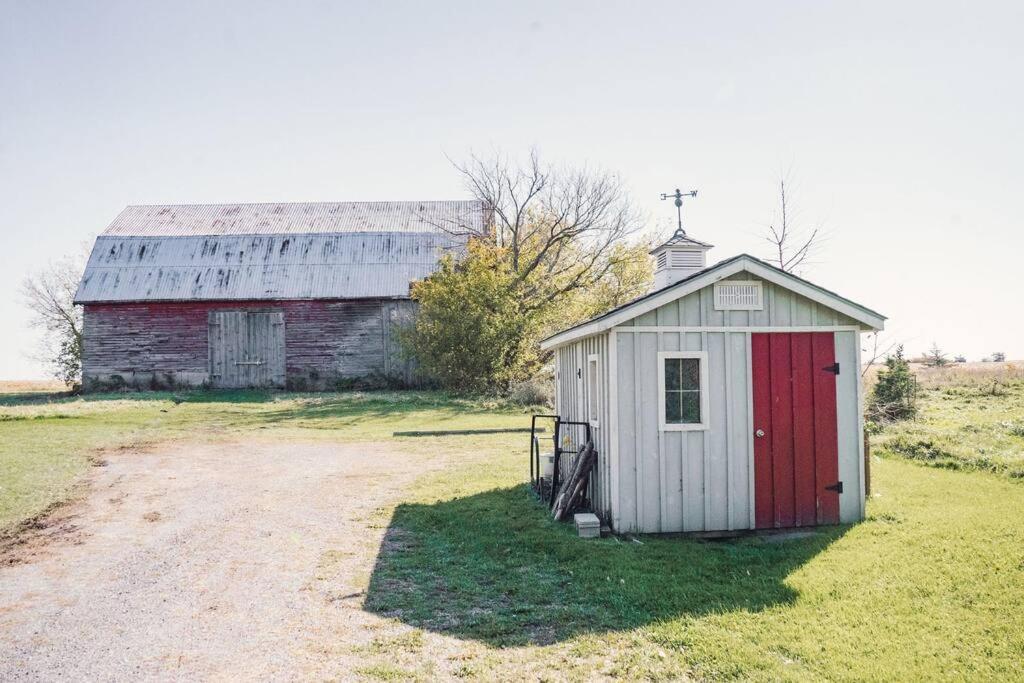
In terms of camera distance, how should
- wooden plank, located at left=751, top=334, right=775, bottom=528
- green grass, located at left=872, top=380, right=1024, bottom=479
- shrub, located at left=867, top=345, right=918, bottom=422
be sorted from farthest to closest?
1. shrub, located at left=867, top=345, right=918, bottom=422
2. green grass, located at left=872, top=380, right=1024, bottom=479
3. wooden plank, located at left=751, top=334, right=775, bottom=528

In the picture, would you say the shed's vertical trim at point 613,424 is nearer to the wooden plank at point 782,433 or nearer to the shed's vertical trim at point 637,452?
the shed's vertical trim at point 637,452

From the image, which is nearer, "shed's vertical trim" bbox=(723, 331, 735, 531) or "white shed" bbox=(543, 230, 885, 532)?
"white shed" bbox=(543, 230, 885, 532)

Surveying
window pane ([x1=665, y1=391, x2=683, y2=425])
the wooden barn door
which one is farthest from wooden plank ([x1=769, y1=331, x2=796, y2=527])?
the wooden barn door

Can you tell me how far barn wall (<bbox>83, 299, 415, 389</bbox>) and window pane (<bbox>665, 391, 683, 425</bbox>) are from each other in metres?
23.2

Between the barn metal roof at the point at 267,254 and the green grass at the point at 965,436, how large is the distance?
2026 cm

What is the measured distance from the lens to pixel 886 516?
375 inches

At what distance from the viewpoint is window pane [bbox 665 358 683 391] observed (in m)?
9.11

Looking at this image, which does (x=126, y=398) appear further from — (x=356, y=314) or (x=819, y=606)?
(x=819, y=606)

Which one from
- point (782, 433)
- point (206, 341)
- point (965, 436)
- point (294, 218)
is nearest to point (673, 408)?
point (782, 433)

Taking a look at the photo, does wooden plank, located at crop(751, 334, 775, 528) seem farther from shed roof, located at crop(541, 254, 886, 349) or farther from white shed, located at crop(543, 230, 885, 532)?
shed roof, located at crop(541, 254, 886, 349)

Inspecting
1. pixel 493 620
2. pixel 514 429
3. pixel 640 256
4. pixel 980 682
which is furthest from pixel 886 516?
pixel 640 256

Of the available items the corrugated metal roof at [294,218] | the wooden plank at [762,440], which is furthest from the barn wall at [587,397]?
the corrugated metal roof at [294,218]

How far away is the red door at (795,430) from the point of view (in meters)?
9.23

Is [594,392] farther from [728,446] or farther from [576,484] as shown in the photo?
[728,446]
